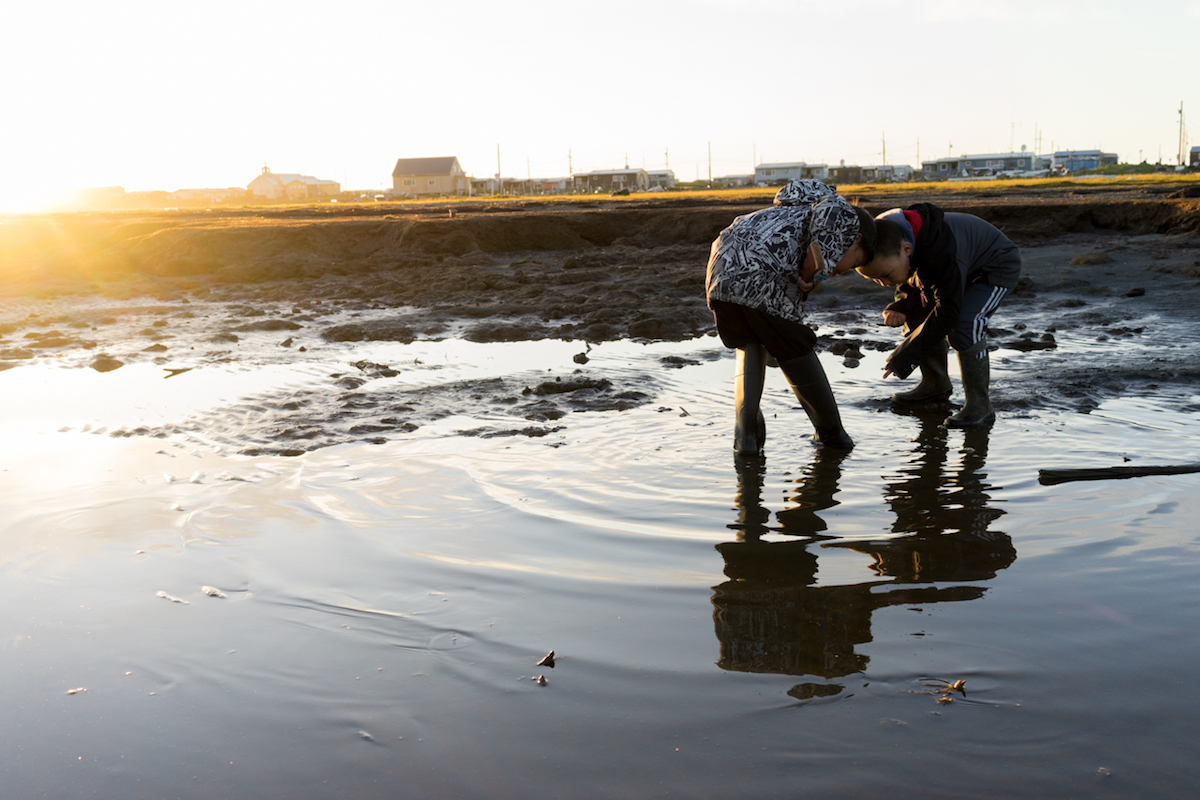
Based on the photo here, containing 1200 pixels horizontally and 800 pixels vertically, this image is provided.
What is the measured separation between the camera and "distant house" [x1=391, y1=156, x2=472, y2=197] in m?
95.1

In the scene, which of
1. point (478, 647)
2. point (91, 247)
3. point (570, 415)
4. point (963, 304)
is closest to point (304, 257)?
point (91, 247)

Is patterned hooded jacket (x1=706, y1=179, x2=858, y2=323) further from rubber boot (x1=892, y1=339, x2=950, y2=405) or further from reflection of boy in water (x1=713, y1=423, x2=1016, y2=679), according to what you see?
rubber boot (x1=892, y1=339, x2=950, y2=405)

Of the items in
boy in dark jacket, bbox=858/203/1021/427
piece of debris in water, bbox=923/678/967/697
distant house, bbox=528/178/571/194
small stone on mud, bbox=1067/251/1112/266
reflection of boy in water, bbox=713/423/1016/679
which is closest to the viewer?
piece of debris in water, bbox=923/678/967/697

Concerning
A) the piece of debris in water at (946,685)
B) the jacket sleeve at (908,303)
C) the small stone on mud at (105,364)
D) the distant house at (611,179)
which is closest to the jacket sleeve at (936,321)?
the jacket sleeve at (908,303)

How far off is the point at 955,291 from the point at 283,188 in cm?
11454

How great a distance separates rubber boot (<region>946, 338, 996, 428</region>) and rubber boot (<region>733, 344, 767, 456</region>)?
158cm

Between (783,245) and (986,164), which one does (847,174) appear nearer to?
(986,164)

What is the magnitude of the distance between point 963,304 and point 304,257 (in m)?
15.6

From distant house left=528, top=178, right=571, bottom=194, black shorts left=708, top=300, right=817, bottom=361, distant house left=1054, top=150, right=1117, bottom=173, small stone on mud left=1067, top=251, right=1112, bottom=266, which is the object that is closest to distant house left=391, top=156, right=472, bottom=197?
distant house left=528, top=178, right=571, bottom=194

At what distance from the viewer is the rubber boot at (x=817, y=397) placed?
515 centimetres

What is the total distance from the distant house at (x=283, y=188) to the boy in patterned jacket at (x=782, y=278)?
362 ft

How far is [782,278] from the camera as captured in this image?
493 cm

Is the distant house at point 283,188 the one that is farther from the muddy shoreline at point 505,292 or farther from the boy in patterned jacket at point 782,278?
the boy in patterned jacket at point 782,278

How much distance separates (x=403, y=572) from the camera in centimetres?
369
